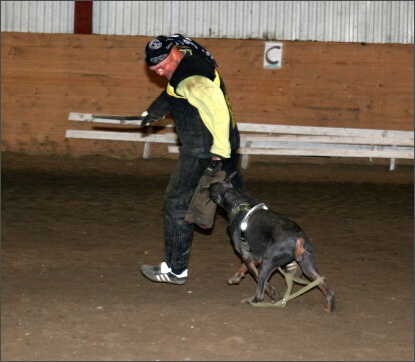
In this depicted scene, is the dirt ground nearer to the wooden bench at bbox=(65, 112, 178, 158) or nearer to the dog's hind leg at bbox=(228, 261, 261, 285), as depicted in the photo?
the dog's hind leg at bbox=(228, 261, 261, 285)

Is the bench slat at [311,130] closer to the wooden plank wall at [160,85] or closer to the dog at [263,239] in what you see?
the wooden plank wall at [160,85]

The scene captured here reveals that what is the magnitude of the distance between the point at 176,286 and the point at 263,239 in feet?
3.98

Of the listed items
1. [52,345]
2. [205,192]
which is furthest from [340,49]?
[52,345]

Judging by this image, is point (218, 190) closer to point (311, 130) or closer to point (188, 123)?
point (188, 123)

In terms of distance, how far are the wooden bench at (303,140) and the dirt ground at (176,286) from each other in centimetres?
242

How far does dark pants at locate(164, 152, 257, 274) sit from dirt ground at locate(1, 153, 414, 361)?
0.30 metres

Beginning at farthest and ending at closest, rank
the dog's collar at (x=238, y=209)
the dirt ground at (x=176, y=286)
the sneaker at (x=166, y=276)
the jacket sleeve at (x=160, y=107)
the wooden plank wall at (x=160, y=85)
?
the wooden plank wall at (x=160, y=85), the sneaker at (x=166, y=276), the jacket sleeve at (x=160, y=107), the dog's collar at (x=238, y=209), the dirt ground at (x=176, y=286)

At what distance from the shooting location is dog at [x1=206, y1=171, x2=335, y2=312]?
6.14 metres

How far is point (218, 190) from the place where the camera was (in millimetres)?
6598

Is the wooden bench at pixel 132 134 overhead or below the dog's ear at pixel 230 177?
below

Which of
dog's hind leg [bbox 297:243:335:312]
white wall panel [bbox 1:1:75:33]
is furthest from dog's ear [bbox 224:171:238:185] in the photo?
white wall panel [bbox 1:1:75:33]

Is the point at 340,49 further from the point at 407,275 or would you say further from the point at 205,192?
the point at 205,192

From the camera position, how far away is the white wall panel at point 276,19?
16.9 metres

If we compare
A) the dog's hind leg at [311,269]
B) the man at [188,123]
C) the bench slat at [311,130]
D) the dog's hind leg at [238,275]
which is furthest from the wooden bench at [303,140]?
the dog's hind leg at [311,269]
